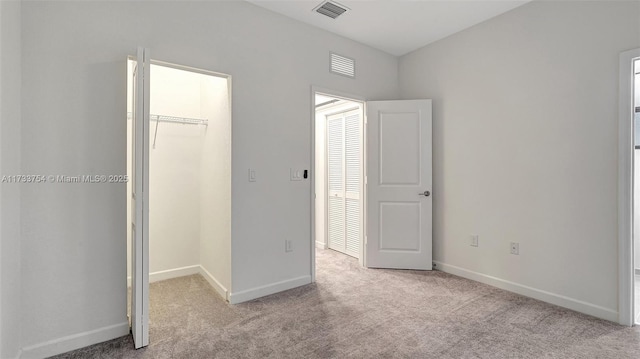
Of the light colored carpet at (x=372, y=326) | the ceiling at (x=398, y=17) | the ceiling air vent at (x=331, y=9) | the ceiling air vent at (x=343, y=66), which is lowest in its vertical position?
the light colored carpet at (x=372, y=326)

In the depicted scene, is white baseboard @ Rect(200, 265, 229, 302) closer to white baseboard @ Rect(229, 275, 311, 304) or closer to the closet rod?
white baseboard @ Rect(229, 275, 311, 304)

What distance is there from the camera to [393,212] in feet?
12.3

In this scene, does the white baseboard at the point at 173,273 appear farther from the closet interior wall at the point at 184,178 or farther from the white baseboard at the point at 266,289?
the white baseboard at the point at 266,289

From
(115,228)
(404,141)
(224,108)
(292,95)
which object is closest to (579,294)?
(404,141)

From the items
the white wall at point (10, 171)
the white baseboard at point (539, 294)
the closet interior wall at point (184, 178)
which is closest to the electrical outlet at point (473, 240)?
the white baseboard at point (539, 294)

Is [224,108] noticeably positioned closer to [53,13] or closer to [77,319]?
[53,13]

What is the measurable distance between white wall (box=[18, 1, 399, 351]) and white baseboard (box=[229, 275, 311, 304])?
2cm

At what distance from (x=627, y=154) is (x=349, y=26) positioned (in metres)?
2.67

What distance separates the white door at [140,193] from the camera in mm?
1966

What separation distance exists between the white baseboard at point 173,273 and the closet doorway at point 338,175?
6.08 feet

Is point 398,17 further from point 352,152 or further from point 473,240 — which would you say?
point 473,240

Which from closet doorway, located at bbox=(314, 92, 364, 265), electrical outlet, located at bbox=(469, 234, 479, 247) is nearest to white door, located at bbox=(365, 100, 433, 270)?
closet doorway, located at bbox=(314, 92, 364, 265)

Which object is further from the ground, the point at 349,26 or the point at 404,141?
the point at 349,26

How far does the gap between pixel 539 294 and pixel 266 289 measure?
2.54 metres
